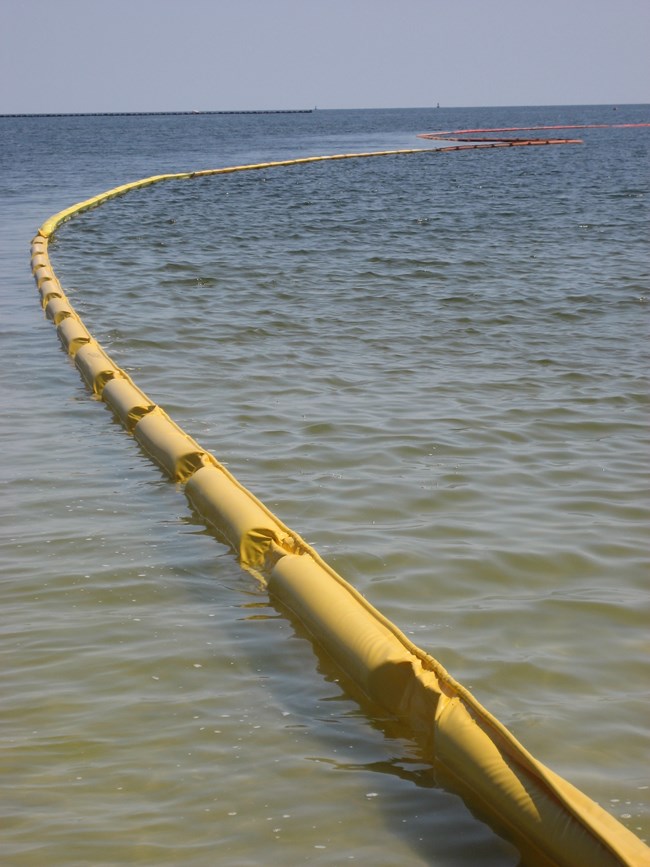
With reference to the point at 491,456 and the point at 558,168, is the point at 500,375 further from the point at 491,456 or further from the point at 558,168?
the point at 558,168

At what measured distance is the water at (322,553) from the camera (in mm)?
3262

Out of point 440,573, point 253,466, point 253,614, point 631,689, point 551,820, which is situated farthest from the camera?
point 253,466

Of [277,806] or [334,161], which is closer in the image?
[277,806]

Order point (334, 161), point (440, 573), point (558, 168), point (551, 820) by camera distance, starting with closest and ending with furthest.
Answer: point (551, 820) < point (440, 573) < point (558, 168) < point (334, 161)

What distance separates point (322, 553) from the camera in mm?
5191

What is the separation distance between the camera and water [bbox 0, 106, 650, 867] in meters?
3.26

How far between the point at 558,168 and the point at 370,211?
55.6ft

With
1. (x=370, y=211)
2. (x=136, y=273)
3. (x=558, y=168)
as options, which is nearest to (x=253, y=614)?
(x=136, y=273)

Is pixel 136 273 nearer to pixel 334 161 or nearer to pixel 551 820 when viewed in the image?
pixel 551 820

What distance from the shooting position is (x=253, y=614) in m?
4.51

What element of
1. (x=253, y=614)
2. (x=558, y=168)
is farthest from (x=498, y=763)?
(x=558, y=168)

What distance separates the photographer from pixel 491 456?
6.59 m

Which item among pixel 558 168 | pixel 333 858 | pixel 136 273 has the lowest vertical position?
pixel 333 858

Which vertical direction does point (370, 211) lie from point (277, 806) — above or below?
above
